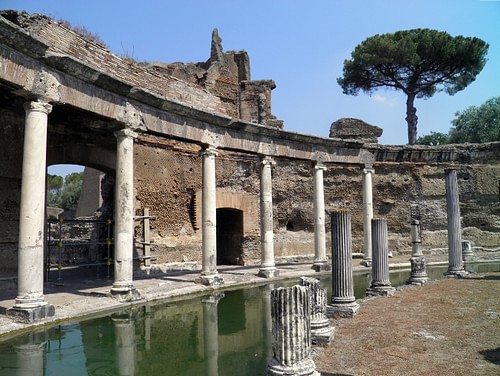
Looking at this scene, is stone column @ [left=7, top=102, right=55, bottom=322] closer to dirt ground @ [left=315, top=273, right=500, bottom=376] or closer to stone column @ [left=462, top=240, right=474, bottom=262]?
dirt ground @ [left=315, top=273, right=500, bottom=376]

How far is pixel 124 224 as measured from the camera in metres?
9.16

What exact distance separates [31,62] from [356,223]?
14.7 metres

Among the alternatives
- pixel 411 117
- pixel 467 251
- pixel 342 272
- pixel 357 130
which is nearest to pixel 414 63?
pixel 411 117

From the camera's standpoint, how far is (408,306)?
774cm

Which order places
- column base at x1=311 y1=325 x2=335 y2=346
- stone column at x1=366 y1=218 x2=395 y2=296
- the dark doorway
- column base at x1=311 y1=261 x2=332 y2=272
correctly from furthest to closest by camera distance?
A: the dark doorway, column base at x1=311 y1=261 x2=332 y2=272, stone column at x1=366 y1=218 x2=395 y2=296, column base at x1=311 y1=325 x2=335 y2=346

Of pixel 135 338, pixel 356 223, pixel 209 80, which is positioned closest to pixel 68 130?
pixel 135 338

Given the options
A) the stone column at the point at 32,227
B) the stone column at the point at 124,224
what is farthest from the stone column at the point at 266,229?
the stone column at the point at 32,227

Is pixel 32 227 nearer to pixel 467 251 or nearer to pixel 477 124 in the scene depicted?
pixel 467 251

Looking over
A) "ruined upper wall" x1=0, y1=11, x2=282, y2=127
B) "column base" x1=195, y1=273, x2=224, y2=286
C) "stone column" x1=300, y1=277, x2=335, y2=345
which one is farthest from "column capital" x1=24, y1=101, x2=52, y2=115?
"column base" x1=195, y1=273, x2=224, y2=286

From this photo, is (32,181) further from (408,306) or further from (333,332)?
(408,306)

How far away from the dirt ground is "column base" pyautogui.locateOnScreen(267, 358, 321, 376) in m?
0.21

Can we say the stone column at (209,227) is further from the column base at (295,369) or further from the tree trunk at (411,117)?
the tree trunk at (411,117)

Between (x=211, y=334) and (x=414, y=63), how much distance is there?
2293 centimetres

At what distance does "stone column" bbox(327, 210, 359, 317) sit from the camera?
7.29 m
